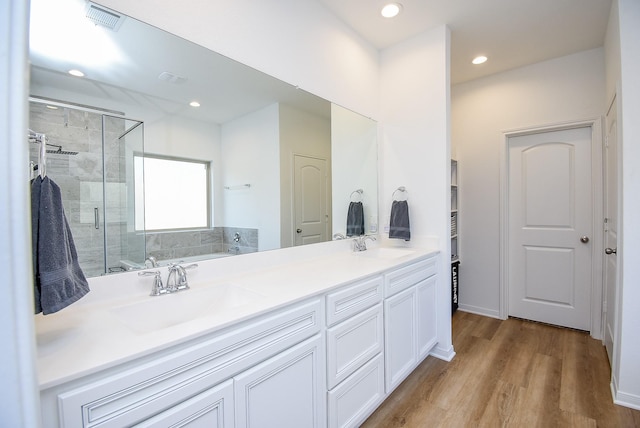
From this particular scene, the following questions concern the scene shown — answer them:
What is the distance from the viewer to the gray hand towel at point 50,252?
78 cm

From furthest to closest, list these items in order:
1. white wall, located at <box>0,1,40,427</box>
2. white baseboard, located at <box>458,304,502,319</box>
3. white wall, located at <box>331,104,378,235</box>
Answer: white baseboard, located at <box>458,304,502,319</box>
white wall, located at <box>331,104,378,235</box>
white wall, located at <box>0,1,40,427</box>

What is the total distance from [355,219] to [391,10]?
1.62 m

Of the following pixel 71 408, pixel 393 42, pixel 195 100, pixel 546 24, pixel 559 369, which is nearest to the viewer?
pixel 71 408

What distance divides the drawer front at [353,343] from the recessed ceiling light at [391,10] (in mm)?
2107

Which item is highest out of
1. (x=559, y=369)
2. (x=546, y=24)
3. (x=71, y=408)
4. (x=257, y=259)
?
(x=546, y=24)

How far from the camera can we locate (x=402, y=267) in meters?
1.90

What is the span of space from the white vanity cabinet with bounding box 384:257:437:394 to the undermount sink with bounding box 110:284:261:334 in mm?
891

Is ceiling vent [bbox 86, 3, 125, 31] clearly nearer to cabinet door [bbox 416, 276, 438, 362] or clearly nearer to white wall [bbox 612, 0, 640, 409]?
cabinet door [bbox 416, 276, 438, 362]

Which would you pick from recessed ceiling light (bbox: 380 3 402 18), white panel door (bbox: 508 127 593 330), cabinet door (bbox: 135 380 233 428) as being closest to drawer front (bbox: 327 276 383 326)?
cabinet door (bbox: 135 380 233 428)

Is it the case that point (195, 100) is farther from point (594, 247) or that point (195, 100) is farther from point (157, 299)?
point (594, 247)

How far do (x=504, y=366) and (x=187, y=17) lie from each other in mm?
3053

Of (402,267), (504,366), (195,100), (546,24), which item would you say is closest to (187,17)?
(195,100)

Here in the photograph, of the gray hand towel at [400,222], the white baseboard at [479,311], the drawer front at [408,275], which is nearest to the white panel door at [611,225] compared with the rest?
the white baseboard at [479,311]

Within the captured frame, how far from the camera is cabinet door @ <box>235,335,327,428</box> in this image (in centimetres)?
102
